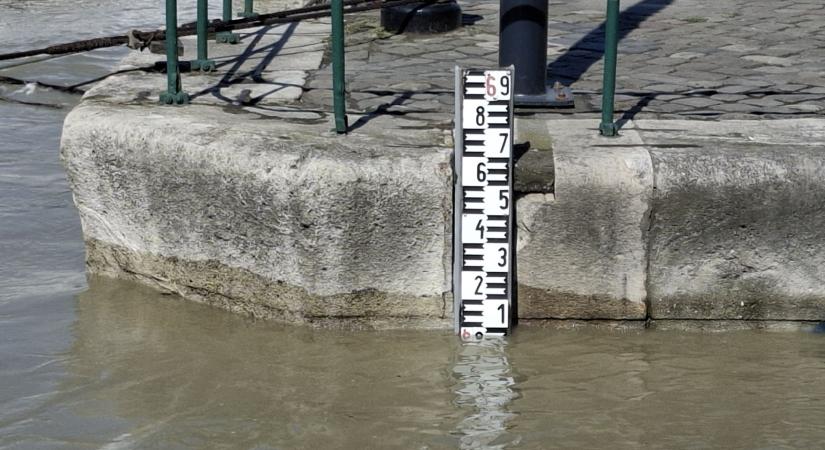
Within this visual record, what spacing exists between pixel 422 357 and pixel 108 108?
1722 millimetres

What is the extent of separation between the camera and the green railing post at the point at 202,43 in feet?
17.9

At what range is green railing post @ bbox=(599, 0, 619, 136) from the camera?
4324 millimetres

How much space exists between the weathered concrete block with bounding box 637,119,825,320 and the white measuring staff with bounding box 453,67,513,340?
535 millimetres

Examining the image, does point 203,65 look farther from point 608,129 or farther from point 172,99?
point 608,129

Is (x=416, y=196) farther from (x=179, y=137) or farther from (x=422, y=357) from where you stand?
(x=179, y=137)

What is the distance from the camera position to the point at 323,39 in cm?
666

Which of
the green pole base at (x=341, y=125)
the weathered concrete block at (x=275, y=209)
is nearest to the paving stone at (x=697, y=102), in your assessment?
the weathered concrete block at (x=275, y=209)

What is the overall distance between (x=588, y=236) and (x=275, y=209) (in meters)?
1.12

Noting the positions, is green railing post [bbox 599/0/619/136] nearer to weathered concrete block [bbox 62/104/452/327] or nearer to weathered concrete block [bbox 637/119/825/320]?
weathered concrete block [bbox 637/119/825/320]

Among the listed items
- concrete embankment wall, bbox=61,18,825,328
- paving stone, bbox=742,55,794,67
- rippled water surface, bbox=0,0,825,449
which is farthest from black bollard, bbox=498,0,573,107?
paving stone, bbox=742,55,794,67

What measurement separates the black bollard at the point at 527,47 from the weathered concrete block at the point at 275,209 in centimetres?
65

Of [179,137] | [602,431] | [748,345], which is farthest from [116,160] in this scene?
[748,345]

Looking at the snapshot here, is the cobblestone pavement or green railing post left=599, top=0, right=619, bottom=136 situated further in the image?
the cobblestone pavement

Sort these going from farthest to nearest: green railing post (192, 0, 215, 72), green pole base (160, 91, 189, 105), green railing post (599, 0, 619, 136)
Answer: green railing post (192, 0, 215, 72) < green pole base (160, 91, 189, 105) < green railing post (599, 0, 619, 136)
